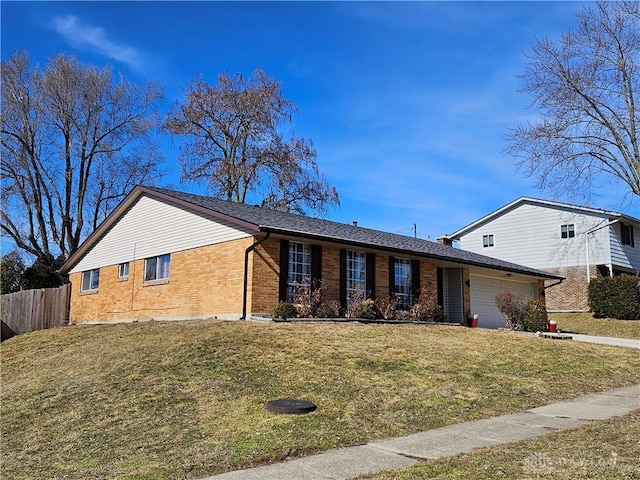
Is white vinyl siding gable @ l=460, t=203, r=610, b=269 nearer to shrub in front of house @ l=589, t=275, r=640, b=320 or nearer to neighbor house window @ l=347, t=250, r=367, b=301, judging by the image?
shrub in front of house @ l=589, t=275, r=640, b=320

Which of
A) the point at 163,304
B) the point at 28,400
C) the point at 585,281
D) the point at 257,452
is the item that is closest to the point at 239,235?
the point at 163,304

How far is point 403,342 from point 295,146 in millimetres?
22616

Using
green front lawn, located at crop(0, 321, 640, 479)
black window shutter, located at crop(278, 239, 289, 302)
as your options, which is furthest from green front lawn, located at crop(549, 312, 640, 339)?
black window shutter, located at crop(278, 239, 289, 302)

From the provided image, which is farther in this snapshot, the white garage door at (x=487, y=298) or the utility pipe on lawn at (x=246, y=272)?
the white garage door at (x=487, y=298)

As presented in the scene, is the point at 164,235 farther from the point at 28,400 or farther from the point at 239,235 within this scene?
the point at 28,400

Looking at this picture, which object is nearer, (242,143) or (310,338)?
(310,338)

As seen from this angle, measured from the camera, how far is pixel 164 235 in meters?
20.5

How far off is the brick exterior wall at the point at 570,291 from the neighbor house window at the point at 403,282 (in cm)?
1450

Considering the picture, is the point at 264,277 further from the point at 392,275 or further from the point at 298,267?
the point at 392,275

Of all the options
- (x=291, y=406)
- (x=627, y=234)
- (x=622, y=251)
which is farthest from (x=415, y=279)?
(x=627, y=234)

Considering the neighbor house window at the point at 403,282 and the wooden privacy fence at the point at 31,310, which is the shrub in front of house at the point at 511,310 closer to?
the neighbor house window at the point at 403,282

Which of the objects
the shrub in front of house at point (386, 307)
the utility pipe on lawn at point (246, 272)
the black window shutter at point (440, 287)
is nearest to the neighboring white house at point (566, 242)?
the black window shutter at point (440, 287)

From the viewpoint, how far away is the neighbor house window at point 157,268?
66.1ft

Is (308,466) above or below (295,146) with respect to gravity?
below
